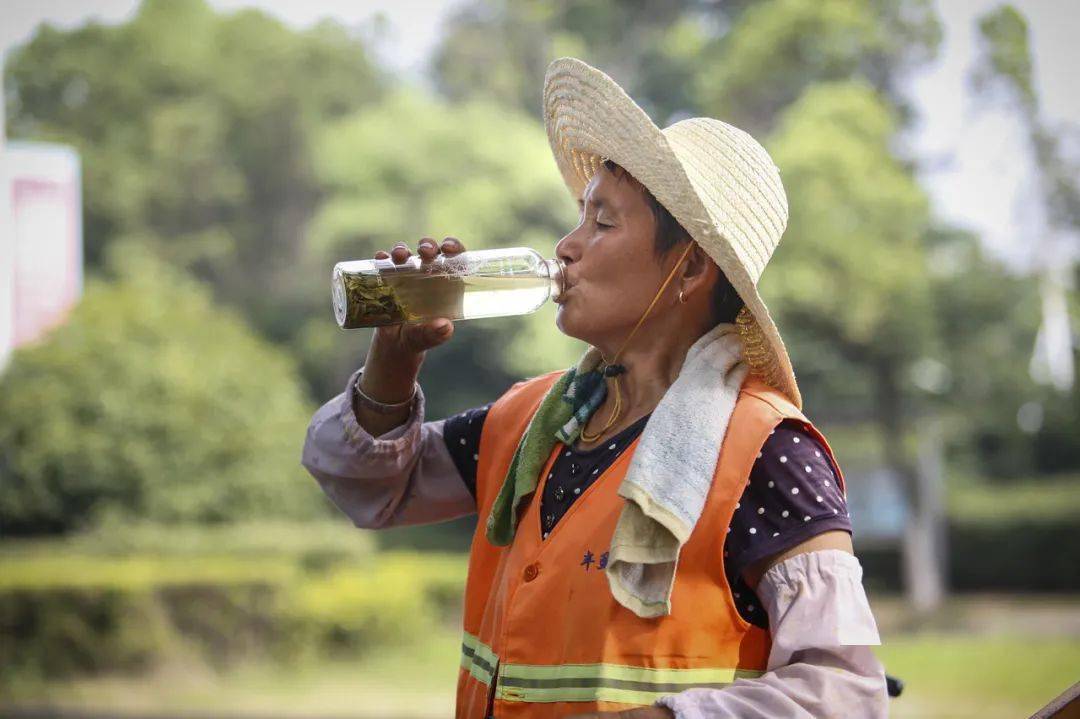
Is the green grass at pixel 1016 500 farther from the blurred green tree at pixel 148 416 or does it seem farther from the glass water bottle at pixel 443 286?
the glass water bottle at pixel 443 286

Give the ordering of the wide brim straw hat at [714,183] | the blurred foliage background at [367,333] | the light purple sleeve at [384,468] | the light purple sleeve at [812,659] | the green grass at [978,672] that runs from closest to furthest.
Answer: the light purple sleeve at [812,659] < the wide brim straw hat at [714,183] < the light purple sleeve at [384,468] < the green grass at [978,672] < the blurred foliage background at [367,333]

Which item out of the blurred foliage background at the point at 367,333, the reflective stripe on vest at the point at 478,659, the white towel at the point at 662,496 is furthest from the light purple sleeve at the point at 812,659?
the blurred foliage background at the point at 367,333

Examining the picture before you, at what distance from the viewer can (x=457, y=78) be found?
873 centimetres

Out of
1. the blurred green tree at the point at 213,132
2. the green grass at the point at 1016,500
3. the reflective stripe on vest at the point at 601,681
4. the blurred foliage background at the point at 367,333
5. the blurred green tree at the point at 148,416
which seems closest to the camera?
the reflective stripe on vest at the point at 601,681

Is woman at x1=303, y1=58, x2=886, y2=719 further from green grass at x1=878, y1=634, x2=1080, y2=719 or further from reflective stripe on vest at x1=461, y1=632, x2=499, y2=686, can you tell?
green grass at x1=878, y1=634, x2=1080, y2=719

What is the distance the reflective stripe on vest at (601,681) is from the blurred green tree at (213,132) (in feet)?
24.1

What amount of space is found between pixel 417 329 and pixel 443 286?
7 centimetres

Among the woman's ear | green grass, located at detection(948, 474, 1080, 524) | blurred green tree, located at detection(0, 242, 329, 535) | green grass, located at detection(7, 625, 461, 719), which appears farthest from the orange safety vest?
green grass, located at detection(948, 474, 1080, 524)

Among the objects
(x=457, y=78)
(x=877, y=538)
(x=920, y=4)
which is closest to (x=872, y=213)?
(x=920, y=4)

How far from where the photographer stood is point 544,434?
1.71 metres

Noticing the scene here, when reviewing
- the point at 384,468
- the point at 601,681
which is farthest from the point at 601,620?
the point at 384,468

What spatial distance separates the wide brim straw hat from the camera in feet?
5.12

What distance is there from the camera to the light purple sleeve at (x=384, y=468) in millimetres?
1781

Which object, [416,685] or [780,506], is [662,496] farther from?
[416,685]
